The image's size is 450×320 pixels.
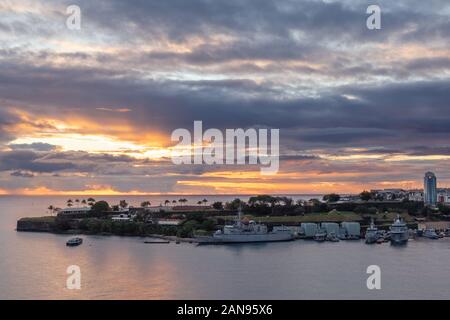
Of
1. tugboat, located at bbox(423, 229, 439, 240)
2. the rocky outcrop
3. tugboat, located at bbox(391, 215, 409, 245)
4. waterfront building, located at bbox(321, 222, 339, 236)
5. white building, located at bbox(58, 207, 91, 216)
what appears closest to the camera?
tugboat, located at bbox(391, 215, 409, 245)

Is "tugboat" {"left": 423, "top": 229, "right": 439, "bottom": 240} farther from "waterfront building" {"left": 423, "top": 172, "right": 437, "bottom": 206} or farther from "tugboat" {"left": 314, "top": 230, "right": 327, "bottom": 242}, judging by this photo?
"waterfront building" {"left": 423, "top": 172, "right": 437, "bottom": 206}

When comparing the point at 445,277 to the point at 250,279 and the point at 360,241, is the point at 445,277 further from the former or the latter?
the point at 360,241

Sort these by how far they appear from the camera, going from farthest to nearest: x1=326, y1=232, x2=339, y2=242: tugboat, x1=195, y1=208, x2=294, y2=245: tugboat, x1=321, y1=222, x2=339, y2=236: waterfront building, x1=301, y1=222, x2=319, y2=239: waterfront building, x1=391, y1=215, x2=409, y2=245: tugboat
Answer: x1=301, y1=222, x2=319, y2=239: waterfront building
x1=321, y1=222, x2=339, y2=236: waterfront building
x1=326, y1=232, x2=339, y2=242: tugboat
x1=195, y1=208, x2=294, y2=245: tugboat
x1=391, y1=215, x2=409, y2=245: tugboat

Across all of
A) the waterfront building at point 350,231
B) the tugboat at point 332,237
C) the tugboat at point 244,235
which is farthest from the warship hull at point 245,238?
the waterfront building at point 350,231

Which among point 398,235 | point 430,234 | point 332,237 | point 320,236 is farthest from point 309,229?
point 430,234

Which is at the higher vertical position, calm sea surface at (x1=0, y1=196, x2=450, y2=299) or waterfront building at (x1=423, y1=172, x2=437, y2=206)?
waterfront building at (x1=423, y1=172, x2=437, y2=206)

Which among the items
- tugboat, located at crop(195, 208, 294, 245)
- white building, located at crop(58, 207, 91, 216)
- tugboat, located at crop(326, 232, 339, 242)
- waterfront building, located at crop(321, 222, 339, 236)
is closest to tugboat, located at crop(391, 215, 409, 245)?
tugboat, located at crop(326, 232, 339, 242)

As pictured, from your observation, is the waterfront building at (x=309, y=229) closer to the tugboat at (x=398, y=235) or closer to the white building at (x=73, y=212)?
the tugboat at (x=398, y=235)
